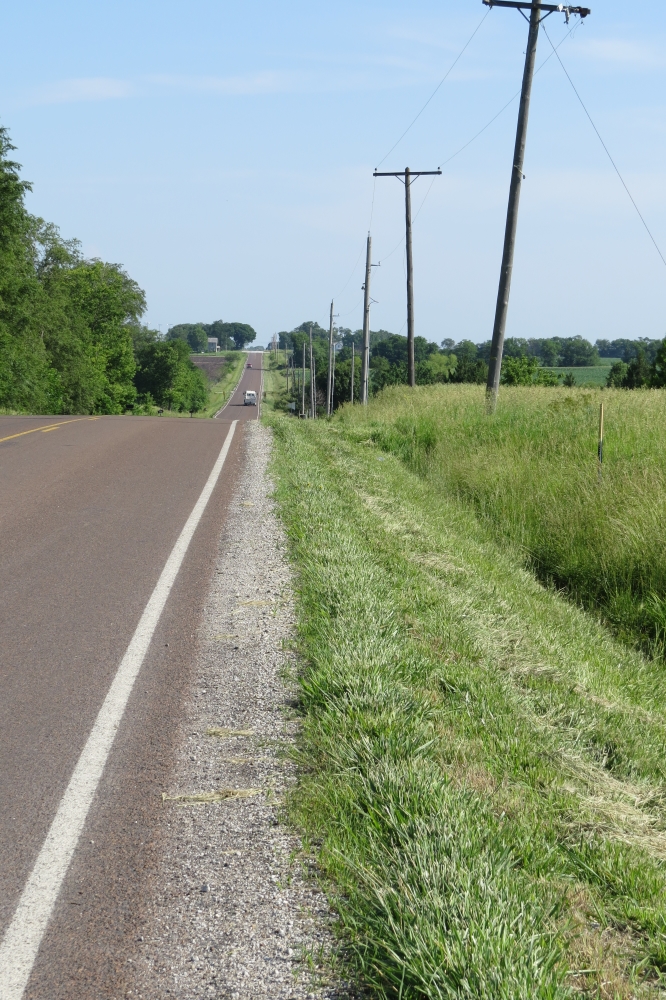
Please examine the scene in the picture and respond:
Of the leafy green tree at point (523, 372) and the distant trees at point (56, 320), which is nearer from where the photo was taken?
the distant trees at point (56, 320)

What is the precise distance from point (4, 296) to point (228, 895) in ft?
169

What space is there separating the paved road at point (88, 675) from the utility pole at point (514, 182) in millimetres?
8374

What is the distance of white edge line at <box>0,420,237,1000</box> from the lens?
3.06 meters

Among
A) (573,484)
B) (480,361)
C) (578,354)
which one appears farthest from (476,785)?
(578,354)

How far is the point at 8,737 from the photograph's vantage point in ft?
15.5

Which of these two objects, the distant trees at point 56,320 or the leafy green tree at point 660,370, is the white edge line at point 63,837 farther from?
the leafy green tree at point 660,370

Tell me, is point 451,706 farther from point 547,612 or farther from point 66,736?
point 547,612

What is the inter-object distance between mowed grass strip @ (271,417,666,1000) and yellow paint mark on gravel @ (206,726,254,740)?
1.05ft

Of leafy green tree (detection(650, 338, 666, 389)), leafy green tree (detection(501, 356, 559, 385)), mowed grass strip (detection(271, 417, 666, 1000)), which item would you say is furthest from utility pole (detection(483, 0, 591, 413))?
leafy green tree (detection(501, 356, 559, 385))

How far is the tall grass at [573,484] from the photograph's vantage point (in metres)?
9.16

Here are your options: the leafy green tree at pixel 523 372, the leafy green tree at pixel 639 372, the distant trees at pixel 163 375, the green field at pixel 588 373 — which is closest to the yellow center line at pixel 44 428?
the leafy green tree at pixel 639 372

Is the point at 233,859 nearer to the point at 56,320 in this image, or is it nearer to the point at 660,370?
the point at 56,320

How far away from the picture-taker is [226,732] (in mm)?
4773

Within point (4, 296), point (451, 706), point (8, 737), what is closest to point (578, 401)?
point (451, 706)
